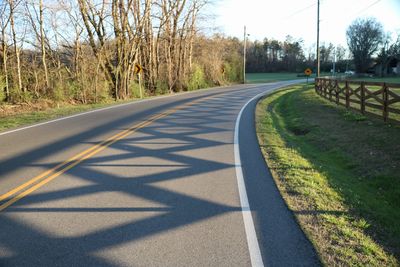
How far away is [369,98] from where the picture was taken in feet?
49.8

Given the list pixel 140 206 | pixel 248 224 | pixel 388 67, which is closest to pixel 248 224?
pixel 248 224

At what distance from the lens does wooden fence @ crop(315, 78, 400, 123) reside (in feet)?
38.5

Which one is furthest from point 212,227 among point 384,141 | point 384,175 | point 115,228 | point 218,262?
point 384,141

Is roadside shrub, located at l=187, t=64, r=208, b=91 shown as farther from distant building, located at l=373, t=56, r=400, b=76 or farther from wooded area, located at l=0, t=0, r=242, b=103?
distant building, located at l=373, t=56, r=400, b=76

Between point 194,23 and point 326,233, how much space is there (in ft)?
138

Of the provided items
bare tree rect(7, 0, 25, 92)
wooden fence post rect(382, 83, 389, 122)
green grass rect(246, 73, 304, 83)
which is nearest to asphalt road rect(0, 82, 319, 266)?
wooden fence post rect(382, 83, 389, 122)

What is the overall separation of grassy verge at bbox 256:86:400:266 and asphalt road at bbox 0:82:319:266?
0.32m

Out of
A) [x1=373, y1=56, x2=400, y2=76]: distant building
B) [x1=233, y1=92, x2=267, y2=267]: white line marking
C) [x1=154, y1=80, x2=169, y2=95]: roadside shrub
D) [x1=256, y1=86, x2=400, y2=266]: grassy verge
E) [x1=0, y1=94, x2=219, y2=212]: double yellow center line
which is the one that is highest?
[x1=373, y1=56, x2=400, y2=76]: distant building

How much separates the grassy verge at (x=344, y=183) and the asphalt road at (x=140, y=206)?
320 millimetres

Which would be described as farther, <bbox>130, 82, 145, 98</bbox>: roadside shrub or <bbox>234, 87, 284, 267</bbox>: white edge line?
<bbox>130, 82, 145, 98</bbox>: roadside shrub

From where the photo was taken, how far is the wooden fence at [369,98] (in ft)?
38.5

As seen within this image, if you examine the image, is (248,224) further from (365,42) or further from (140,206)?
(365,42)

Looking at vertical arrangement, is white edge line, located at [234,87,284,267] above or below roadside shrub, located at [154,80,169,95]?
below

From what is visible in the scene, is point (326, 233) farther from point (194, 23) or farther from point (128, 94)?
point (194, 23)
